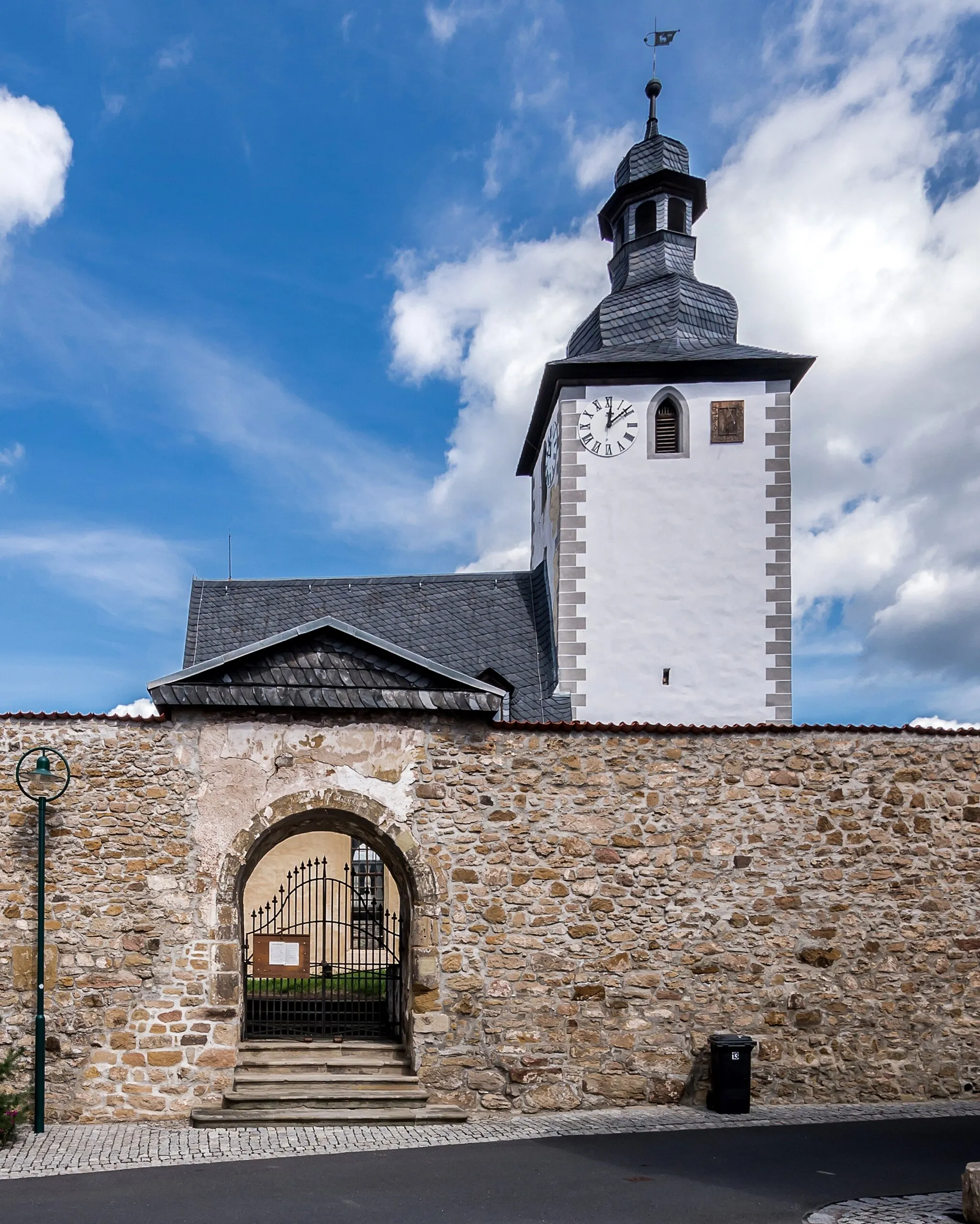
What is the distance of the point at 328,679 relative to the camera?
31.2 ft

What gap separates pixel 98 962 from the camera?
29.0ft

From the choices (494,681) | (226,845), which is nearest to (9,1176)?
(226,845)

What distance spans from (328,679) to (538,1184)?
4524 mm

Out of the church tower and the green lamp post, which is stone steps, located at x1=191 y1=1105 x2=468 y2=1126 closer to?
the green lamp post

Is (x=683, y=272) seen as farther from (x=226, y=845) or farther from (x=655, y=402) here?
(x=226, y=845)

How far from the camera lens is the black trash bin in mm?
9086

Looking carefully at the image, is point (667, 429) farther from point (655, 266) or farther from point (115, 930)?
point (115, 930)

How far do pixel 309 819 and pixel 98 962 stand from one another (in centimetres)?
216

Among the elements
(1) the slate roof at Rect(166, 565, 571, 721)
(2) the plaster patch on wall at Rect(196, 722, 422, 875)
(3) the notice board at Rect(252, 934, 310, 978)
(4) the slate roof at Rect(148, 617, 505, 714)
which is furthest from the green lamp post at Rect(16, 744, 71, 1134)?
(1) the slate roof at Rect(166, 565, 571, 721)

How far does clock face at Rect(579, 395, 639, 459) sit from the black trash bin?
10.8 meters

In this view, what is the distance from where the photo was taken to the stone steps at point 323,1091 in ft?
28.3

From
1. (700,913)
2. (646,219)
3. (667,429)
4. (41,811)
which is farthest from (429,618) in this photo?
(41,811)

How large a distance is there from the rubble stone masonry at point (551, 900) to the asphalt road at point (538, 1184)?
114 cm

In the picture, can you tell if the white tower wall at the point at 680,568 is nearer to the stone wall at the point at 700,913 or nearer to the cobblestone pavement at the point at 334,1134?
the stone wall at the point at 700,913
